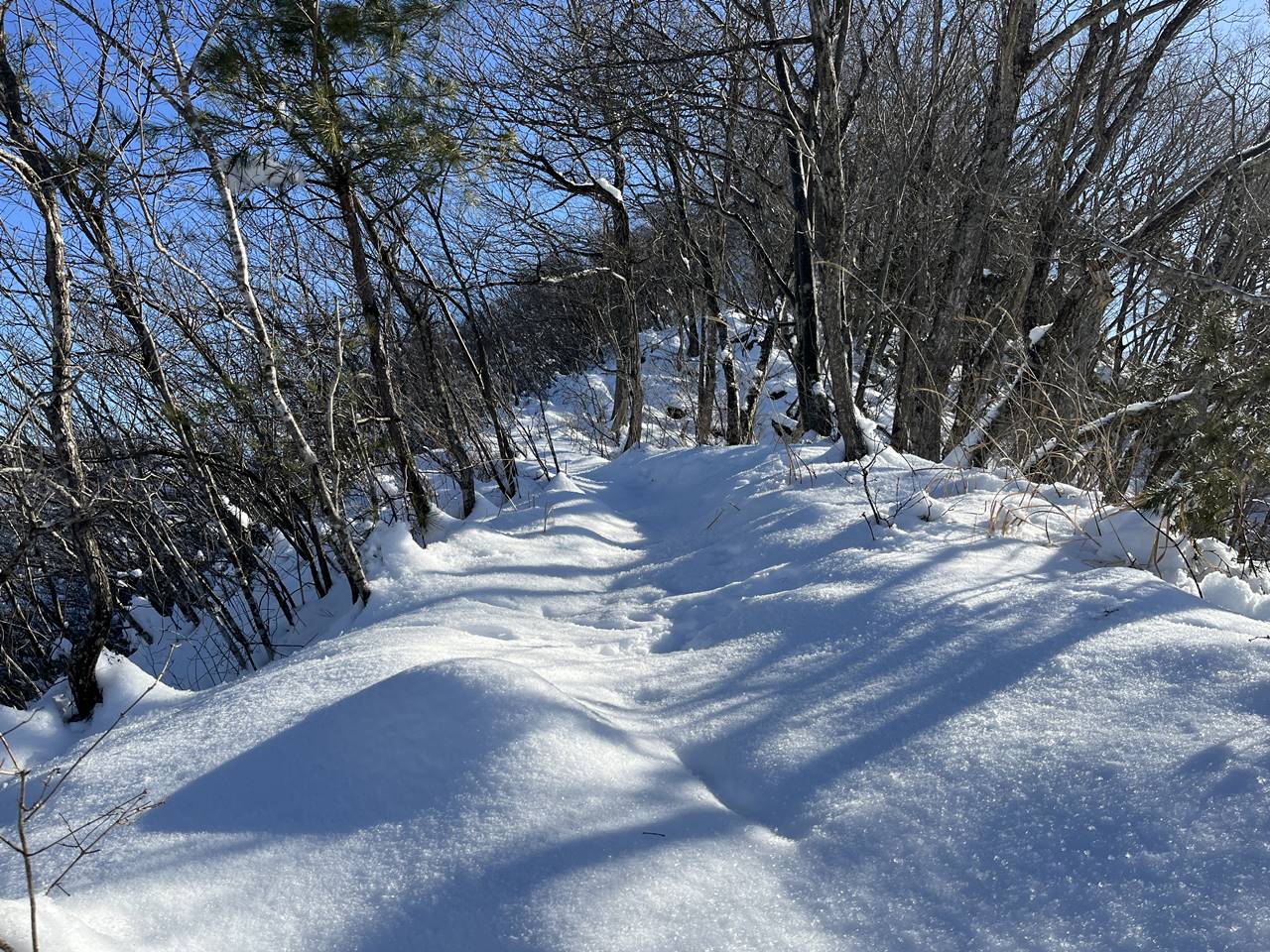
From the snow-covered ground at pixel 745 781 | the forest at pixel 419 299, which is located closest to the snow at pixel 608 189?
the forest at pixel 419 299

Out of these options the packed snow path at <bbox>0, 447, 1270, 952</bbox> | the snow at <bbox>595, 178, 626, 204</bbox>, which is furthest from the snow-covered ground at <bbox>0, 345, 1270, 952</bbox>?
the snow at <bbox>595, 178, 626, 204</bbox>

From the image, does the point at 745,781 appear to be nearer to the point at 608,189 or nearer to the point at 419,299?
the point at 419,299

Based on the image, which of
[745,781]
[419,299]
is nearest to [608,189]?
[419,299]

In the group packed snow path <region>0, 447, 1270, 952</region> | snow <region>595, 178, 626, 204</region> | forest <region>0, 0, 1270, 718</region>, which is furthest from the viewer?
snow <region>595, 178, 626, 204</region>

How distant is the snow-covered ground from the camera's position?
48.4 inches

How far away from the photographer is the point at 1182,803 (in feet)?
4.28

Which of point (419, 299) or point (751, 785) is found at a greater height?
point (419, 299)

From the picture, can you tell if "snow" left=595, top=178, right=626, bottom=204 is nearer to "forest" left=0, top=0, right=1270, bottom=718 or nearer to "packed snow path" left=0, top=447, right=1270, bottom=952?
"forest" left=0, top=0, right=1270, bottom=718

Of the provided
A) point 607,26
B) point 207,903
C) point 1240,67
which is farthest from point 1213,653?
point 1240,67

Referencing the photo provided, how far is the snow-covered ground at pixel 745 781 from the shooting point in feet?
4.03

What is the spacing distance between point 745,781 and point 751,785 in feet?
0.07

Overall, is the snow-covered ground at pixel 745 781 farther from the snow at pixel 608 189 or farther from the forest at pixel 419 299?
the snow at pixel 608 189

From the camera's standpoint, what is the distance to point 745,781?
1677 millimetres

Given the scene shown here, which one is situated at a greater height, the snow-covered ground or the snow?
the snow
